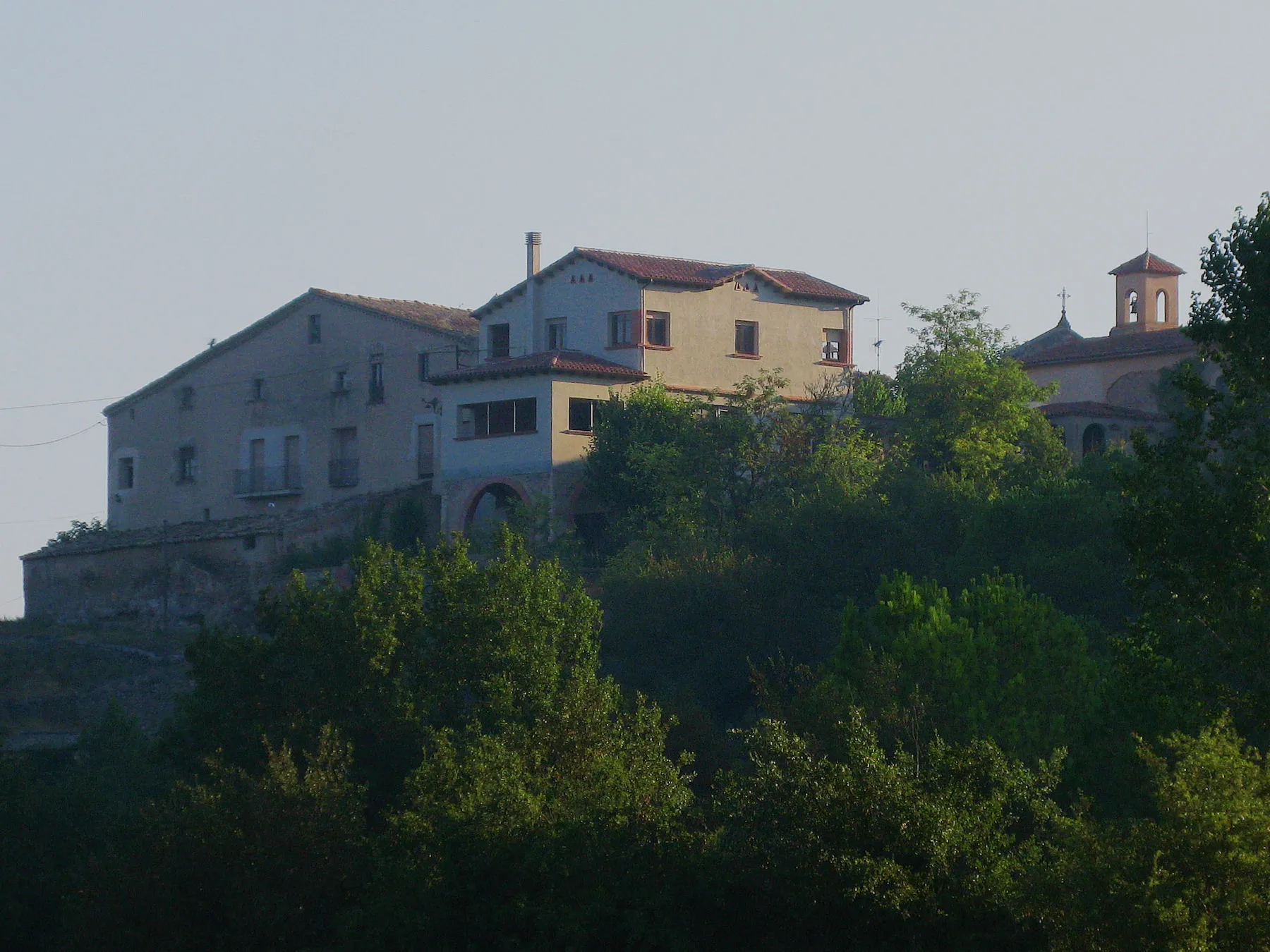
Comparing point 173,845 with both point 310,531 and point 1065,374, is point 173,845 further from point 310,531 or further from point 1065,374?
point 1065,374

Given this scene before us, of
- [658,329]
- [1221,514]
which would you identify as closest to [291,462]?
[658,329]

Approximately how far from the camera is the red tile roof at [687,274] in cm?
5434

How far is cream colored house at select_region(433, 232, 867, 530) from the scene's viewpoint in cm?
5175

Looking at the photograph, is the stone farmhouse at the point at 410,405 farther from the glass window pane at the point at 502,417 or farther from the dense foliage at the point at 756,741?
the dense foliage at the point at 756,741

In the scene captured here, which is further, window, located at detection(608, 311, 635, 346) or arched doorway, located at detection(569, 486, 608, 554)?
window, located at detection(608, 311, 635, 346)

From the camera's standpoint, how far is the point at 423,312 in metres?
62.3

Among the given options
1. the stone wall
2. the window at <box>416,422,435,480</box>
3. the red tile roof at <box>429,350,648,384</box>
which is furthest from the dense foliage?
the window at <box>416,422,435,480</box>

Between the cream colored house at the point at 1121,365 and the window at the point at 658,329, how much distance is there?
13038mm

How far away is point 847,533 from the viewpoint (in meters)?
44.6

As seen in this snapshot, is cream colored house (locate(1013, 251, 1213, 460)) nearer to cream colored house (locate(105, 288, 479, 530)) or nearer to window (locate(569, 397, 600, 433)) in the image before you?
window (locate(569, 397, 600, 433))

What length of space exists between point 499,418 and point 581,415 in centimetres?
236

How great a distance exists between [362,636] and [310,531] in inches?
926

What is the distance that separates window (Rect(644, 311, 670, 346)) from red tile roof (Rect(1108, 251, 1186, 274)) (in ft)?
73.9

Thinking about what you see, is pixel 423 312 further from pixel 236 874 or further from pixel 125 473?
pixel 236 874
